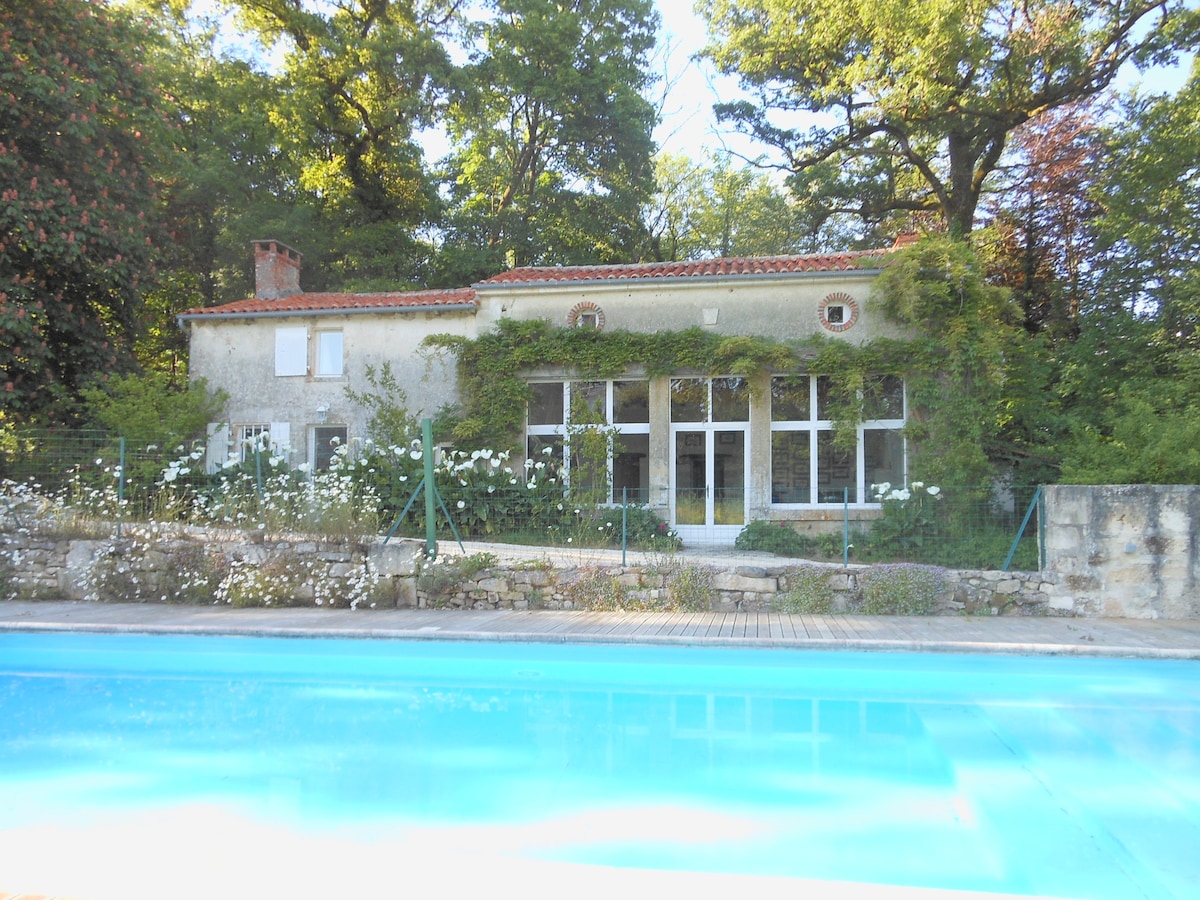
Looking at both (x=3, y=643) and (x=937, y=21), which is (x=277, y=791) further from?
(x=937, y=21)

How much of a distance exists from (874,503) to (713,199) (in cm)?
2024

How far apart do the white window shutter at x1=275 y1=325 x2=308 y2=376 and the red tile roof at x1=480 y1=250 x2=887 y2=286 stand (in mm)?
4000

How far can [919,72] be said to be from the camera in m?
A: 16.9

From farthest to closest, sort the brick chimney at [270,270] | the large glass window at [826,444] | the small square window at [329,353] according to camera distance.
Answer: the brick chimney at [270,270] < the small square window at [329,353] < the large glass window at [826,444]

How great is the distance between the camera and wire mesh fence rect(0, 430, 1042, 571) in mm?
10180

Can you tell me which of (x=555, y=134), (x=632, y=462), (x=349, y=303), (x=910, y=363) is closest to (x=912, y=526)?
(x=910, y=363)

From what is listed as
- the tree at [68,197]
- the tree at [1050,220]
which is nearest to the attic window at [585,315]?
the tree at [1050,220]

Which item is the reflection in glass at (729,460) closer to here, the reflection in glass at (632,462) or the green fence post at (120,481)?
the reflection in glass at (632,462)

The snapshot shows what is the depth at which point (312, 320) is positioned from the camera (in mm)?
16422

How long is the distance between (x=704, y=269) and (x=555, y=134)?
12279 mm

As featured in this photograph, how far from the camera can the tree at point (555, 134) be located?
2423 cm

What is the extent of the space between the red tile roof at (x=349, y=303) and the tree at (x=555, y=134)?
772cm

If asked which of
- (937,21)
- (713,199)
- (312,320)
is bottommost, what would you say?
(312,320)

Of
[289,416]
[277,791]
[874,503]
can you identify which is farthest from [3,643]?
[874,503]
